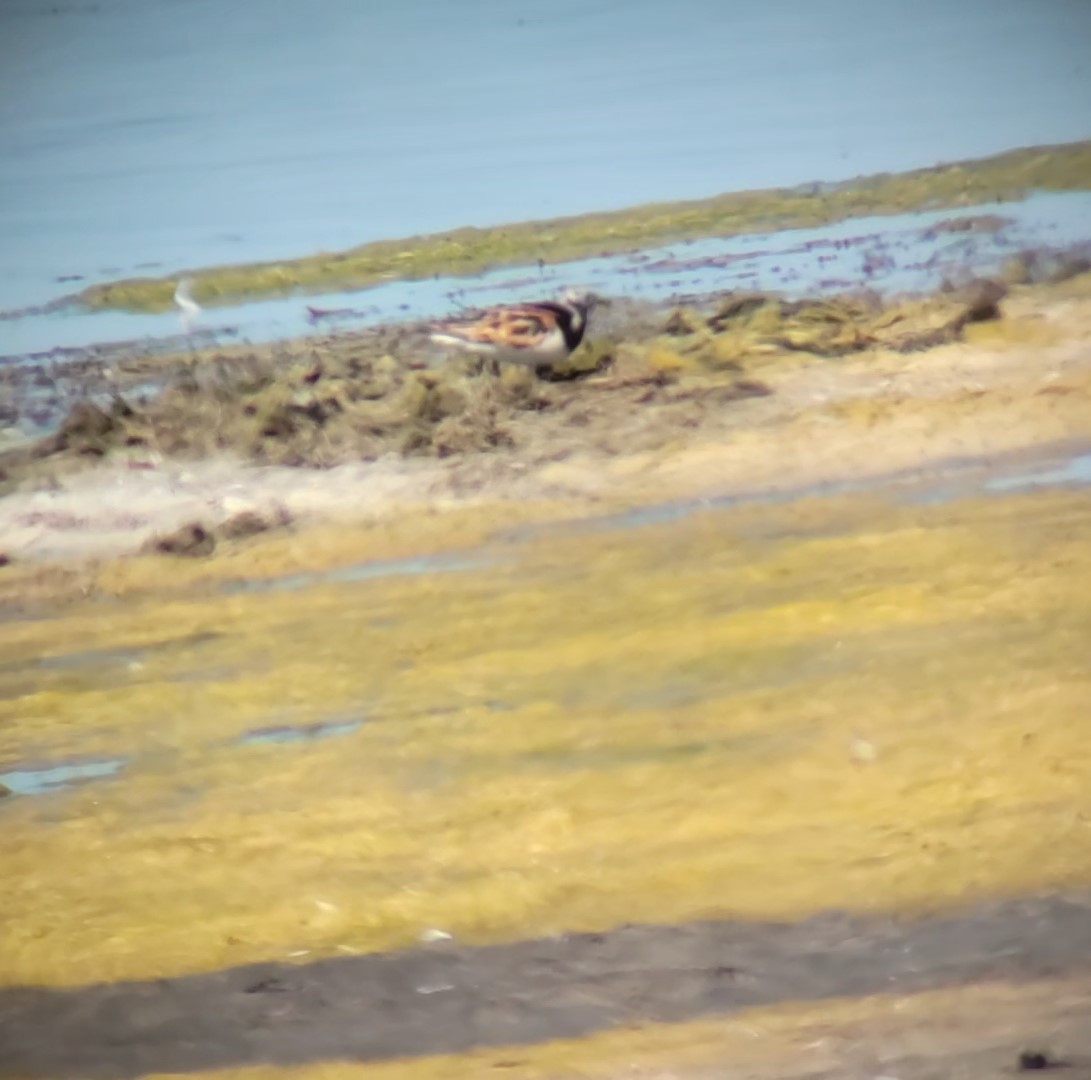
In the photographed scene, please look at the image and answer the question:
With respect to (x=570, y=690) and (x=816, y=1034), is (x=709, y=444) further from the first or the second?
(x=816, y=1034)

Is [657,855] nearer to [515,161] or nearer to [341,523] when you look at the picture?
[341,523]

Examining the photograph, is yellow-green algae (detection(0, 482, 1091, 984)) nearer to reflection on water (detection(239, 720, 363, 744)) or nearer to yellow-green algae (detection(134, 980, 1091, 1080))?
reflection on water (detection(239, 720, 363, 744))

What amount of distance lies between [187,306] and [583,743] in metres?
0.87

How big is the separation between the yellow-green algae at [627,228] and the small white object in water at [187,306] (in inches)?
0.4

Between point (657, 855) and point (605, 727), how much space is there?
0.18 m

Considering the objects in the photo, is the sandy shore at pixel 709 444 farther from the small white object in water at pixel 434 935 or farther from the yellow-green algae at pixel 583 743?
the small white object in water at pixel 434 935

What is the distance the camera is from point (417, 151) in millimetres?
1852

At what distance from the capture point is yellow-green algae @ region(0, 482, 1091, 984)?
165 centimetres

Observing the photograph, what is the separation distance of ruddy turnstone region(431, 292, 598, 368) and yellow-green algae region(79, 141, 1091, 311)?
7 cm

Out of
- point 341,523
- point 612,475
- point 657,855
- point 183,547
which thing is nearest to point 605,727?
point 657,855

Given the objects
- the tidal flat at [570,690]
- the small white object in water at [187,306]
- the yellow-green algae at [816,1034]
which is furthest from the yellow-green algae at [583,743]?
the small white object in water at [187,306]

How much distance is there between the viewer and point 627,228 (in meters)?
1.82

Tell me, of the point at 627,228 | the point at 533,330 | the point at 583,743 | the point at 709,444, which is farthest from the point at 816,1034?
the point at 627,228

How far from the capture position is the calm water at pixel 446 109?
179 cm
